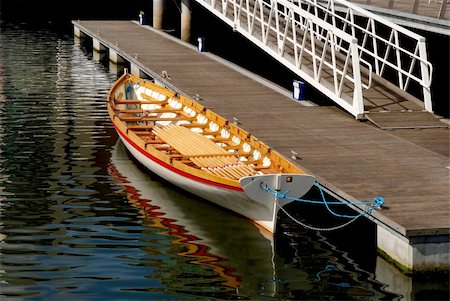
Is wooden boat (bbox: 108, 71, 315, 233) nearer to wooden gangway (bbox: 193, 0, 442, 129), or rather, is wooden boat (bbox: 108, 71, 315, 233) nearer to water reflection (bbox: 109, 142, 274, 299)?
water reflection (bbox: 109, 142, 274, 299)

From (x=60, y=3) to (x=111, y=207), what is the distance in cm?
5136

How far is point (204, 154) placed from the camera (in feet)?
75.0

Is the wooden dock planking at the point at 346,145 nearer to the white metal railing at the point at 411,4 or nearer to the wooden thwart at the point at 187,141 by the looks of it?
the wooden thwart at the point at 187,141

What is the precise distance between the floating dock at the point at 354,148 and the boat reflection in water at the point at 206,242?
6.48 feet

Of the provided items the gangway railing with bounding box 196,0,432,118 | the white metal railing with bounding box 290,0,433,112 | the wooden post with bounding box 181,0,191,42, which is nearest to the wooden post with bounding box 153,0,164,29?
the wooden post with bounding box 181,0,191,42

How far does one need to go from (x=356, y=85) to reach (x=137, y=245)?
9.29m

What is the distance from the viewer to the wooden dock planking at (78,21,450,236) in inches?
755

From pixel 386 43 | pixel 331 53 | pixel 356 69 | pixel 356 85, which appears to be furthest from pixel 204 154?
pixel 386 43

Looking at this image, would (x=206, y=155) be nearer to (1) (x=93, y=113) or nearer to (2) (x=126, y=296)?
(2) (x=126, y=296)

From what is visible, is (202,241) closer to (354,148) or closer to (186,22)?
(354,148)

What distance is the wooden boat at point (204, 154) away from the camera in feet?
65.8

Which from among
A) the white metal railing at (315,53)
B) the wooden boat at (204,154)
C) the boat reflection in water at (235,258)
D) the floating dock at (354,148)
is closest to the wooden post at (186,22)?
the white metal railing at (315,53)

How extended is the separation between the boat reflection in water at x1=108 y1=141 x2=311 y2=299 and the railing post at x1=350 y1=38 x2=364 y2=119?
5.90 metres

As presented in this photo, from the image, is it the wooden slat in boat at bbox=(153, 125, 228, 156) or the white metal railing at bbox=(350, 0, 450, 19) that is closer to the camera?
the wooden slat in boat at bbox=(153, 125, 228, 156)
